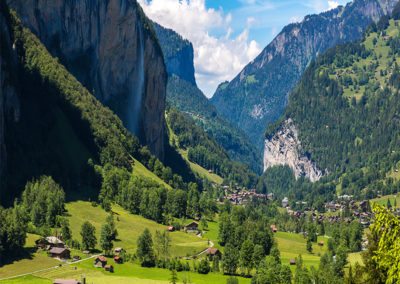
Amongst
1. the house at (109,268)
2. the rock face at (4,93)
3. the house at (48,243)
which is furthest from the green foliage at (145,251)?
the rock face at (4,93)

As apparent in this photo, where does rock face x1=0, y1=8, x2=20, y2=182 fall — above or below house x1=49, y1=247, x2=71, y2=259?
A: above

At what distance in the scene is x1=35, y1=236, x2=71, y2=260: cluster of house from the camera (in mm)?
139875

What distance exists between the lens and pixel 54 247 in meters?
142

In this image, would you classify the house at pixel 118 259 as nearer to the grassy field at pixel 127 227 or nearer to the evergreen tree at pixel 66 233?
the grassy field at pixel 127 227

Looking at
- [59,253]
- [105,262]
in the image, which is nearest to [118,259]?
[105,262]

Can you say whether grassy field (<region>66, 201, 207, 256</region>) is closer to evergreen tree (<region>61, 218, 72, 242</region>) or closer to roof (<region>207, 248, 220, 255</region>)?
evergreen tree (<region>61, 218, 72, 242</region>)

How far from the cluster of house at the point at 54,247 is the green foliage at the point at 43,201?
1650 cm

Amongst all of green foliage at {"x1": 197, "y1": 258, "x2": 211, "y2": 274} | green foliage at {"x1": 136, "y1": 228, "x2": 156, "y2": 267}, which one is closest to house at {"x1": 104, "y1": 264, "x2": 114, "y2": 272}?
green foliage at {"x1": 136, "y1": 228, "x2": 156, "y2": 267}

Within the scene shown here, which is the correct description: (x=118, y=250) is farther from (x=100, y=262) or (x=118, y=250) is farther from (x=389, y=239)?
(x=389, y=239)

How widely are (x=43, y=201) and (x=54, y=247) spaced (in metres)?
30.1

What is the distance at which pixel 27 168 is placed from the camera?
192 metres

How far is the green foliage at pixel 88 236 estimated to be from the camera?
150750 millimetres

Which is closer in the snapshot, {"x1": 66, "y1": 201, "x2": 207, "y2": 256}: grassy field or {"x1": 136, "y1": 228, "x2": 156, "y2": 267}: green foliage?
{"x1": 136, "y1": 228, "x2": 156, "y2": 267}: green foliage

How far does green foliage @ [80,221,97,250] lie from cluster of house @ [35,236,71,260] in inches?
218
